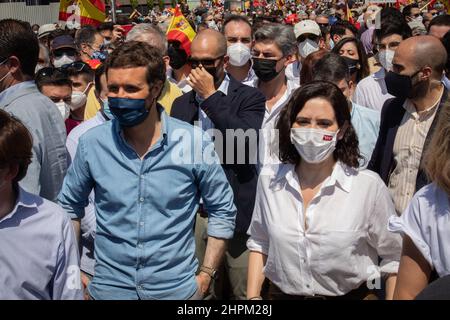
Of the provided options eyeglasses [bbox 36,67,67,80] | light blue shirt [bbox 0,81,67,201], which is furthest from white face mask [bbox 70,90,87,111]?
light blue shirt [bbox 0,81,67,201]

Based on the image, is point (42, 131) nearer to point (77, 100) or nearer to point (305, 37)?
point (77, 100)

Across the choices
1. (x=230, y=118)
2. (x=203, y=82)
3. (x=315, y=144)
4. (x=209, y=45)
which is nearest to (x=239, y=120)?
(x=230, y=118)

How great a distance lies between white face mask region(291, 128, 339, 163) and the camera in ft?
11.3

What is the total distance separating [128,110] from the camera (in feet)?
11.5

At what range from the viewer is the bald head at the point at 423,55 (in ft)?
15.8

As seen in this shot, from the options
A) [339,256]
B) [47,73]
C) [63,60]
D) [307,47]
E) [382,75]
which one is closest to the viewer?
[339,256]

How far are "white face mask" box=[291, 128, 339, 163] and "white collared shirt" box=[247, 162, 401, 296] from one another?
0.38 ft

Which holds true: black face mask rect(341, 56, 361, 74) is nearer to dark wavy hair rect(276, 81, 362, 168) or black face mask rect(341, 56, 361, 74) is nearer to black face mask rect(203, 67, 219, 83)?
black face mask rect(203, 67, 219, 83)

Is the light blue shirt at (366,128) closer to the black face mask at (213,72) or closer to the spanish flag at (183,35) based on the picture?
the black face mask at (213,72)

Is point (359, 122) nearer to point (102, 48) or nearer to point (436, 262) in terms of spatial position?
point (436, 262)

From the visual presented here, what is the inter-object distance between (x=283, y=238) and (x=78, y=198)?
3.81 feet

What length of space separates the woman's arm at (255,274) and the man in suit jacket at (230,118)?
0.89m

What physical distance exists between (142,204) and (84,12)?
10500 mm

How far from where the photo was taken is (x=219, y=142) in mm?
4461
